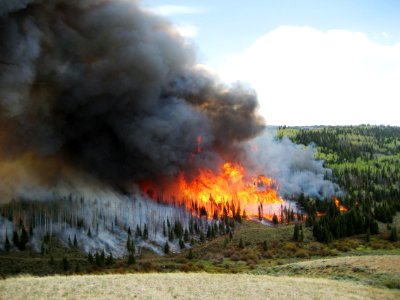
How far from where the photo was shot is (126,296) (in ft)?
107

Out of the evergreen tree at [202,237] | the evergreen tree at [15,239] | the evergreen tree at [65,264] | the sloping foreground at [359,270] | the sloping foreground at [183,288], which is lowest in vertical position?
the evergreen tree at [202,237]

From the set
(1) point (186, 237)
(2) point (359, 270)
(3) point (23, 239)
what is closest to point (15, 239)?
(3) point (23, 239)

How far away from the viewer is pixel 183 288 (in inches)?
1452

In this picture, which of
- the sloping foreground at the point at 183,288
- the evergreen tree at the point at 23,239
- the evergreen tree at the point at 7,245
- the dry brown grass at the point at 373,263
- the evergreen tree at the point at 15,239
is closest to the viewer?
the sloping foreground at the point at 183,288

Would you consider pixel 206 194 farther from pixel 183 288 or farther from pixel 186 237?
pixel 183 288

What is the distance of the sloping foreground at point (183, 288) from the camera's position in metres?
33.1

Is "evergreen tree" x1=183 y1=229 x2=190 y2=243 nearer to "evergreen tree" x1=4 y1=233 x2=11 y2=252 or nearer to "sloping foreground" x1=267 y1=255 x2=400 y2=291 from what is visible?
"evergreen tree" x1=4 y1=233 x2=11 y2=252

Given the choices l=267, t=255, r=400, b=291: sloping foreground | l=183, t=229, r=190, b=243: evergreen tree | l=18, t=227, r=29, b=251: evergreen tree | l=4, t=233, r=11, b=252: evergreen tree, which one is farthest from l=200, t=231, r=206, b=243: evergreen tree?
l=267, t=255, r=400, b=291: sloping foreground

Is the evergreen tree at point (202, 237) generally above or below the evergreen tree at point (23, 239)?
below

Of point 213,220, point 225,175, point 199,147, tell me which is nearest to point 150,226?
point 213,220

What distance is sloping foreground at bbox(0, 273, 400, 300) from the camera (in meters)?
33.1

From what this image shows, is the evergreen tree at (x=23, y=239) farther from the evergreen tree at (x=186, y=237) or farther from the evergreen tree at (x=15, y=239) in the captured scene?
the evergreen tree at (x=186, y=237)

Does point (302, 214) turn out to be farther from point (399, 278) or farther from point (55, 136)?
point (399, 278)

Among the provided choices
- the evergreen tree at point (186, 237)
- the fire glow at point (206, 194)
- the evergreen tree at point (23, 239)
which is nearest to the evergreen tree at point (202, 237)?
the evergreen tree at point (186, 237)
